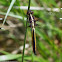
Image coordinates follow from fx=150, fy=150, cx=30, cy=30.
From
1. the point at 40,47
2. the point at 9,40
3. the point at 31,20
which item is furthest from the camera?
the point at 9,40

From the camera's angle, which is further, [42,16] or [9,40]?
[9,40]

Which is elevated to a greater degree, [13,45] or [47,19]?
[47,19]

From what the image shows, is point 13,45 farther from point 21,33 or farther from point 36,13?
point 36,13

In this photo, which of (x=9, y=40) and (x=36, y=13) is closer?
(x=36, y=13)

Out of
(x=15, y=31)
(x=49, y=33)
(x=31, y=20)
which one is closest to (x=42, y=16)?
(x=49, y=33)

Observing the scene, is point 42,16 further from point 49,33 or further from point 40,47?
point 40,47

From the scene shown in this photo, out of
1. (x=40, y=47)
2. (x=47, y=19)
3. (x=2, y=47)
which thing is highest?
(x=47, y=19)

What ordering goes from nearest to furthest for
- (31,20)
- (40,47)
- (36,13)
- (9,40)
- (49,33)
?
1. (31,20)
2. (40,47)
3. (36,13)
4. (49,33)
5. (9,40)

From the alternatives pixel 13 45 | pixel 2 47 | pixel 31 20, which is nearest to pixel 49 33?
pixel 13 45

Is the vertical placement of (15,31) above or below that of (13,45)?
above
